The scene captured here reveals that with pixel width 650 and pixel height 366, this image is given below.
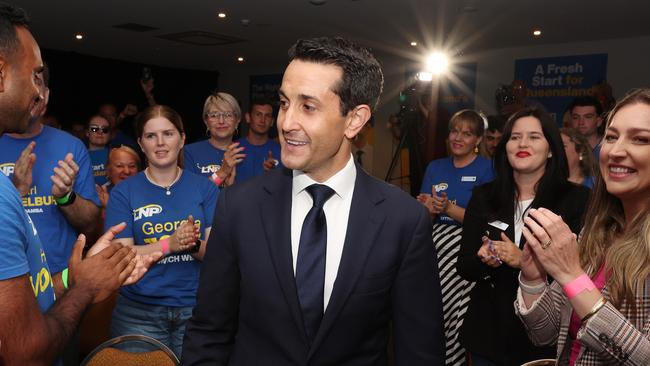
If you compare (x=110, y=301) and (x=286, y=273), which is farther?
(x=110, y=301)

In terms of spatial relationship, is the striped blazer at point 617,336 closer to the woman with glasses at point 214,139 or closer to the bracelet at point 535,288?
the bracelet at point 535,288

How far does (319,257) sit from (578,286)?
0.67 m

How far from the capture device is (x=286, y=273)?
1.39m

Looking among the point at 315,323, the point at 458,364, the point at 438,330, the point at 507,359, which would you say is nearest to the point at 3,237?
the point at 315,323

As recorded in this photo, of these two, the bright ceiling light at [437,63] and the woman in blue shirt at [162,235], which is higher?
the bright ceiling light at [437,63]

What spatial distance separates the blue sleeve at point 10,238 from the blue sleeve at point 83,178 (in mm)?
1423

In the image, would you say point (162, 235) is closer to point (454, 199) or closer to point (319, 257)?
point (319, 257)

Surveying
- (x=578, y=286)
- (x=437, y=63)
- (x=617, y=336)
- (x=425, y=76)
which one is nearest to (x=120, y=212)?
(x=578, y=286)

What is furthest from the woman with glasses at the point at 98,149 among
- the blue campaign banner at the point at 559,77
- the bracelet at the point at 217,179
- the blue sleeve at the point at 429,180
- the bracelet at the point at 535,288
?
A: the blue campaign banner at the point at 559,77

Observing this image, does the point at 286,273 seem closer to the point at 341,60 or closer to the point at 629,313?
the point at 341,60

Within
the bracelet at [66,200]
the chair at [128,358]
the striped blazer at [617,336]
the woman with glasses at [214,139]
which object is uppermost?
the woman with glasses at [214,139]

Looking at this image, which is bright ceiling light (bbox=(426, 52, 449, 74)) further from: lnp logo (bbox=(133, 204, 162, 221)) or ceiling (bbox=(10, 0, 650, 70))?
lnp logo (bbox=(133, 204, 162, 221))

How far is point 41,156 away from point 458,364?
2.44 metres

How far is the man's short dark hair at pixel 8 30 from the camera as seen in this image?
129 centimetres
